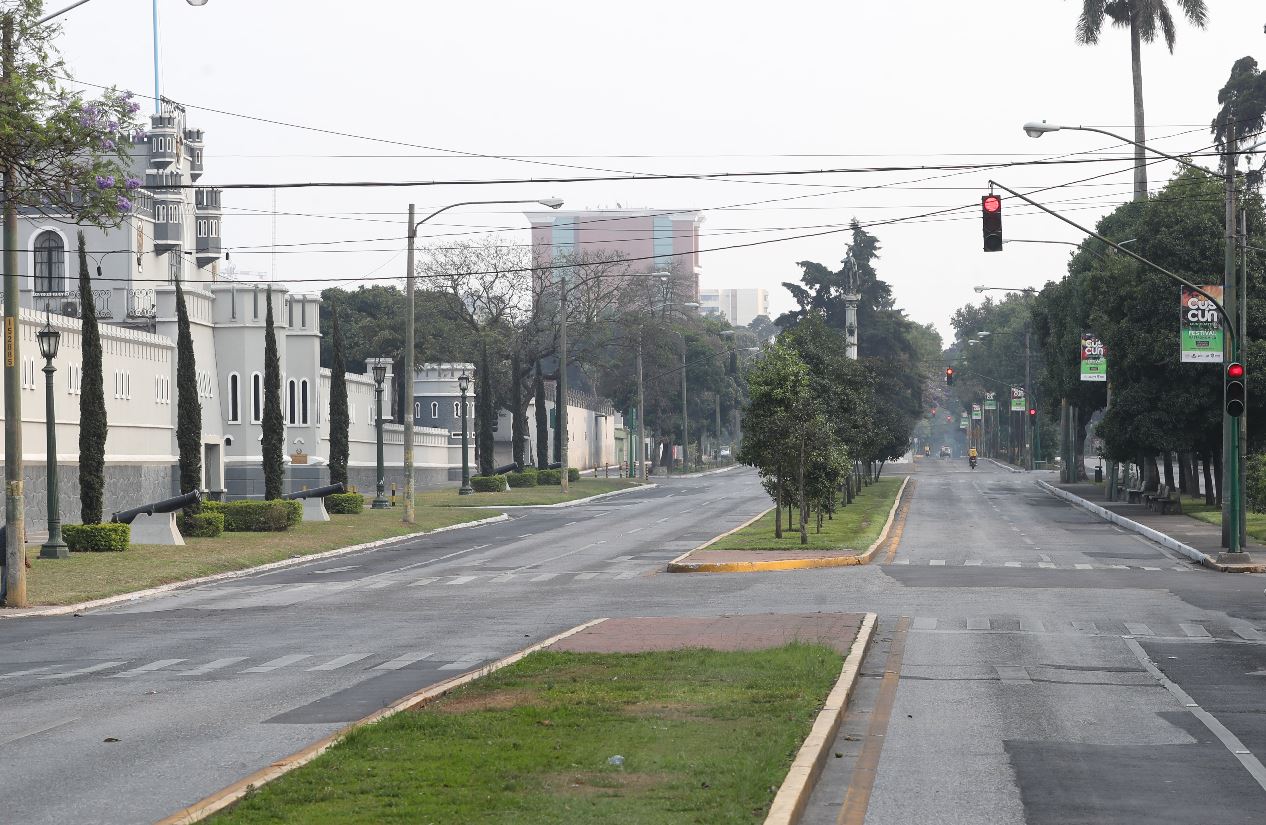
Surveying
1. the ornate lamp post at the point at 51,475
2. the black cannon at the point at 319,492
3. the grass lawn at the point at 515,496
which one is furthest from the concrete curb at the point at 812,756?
the grass lawn at the point at 515,496

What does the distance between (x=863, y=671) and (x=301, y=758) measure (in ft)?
25.1

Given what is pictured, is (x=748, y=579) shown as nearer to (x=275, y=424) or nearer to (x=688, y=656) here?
(x=688, y=656)

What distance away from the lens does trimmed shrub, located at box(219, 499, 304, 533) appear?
46375 millimetres

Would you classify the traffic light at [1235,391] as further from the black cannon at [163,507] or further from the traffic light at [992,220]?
the black cannon at [163,507]

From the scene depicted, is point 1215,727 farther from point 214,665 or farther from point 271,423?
point 271,423

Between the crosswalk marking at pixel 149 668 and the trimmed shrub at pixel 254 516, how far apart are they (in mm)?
27964

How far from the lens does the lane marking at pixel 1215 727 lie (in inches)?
434

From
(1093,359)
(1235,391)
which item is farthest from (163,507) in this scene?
(1093,359)

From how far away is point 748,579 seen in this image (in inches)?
1233

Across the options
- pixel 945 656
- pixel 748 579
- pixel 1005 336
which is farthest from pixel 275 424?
pixel 1005 336

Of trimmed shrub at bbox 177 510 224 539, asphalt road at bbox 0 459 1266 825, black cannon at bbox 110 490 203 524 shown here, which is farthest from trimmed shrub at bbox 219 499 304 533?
asphalt road at bbox 0 459 1266 825

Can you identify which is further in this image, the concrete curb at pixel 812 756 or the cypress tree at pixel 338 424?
the cypress tree at pixel 338 424

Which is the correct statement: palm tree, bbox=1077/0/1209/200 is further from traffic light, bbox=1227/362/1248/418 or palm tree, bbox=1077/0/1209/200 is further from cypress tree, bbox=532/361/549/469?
traffic light, bbox=1227/362/1248/418

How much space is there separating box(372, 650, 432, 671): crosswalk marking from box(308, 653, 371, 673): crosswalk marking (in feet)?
1.57
